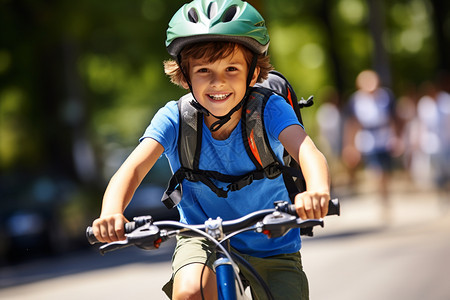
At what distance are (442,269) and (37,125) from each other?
13165mm

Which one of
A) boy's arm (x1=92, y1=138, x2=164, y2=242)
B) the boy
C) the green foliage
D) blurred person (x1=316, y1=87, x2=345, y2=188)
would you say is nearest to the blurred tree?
the green foliage

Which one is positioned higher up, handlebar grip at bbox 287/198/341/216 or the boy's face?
the boy's face

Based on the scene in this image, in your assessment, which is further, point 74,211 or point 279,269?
point 74,211

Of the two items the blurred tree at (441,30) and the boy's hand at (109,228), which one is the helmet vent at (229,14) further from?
the blurred tree at (441,30)

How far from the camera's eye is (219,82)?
354 cm

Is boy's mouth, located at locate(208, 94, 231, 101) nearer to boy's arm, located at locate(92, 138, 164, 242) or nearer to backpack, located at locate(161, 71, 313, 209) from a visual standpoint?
backpack, located at locate(161, 71, 313, 209)

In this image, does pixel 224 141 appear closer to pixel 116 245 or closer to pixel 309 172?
pixel 309 172

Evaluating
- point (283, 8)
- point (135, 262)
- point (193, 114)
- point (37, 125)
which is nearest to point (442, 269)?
point (135, 262)

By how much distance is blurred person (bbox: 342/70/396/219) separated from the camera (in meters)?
11.8

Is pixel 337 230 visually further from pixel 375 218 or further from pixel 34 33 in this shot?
pixel 34 33

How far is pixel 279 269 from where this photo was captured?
12.1 ft

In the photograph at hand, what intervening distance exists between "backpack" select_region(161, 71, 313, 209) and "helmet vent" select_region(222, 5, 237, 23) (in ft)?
1.15

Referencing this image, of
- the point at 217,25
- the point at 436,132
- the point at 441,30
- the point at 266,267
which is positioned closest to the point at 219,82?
the point at 217,25

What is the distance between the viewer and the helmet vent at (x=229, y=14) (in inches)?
139
